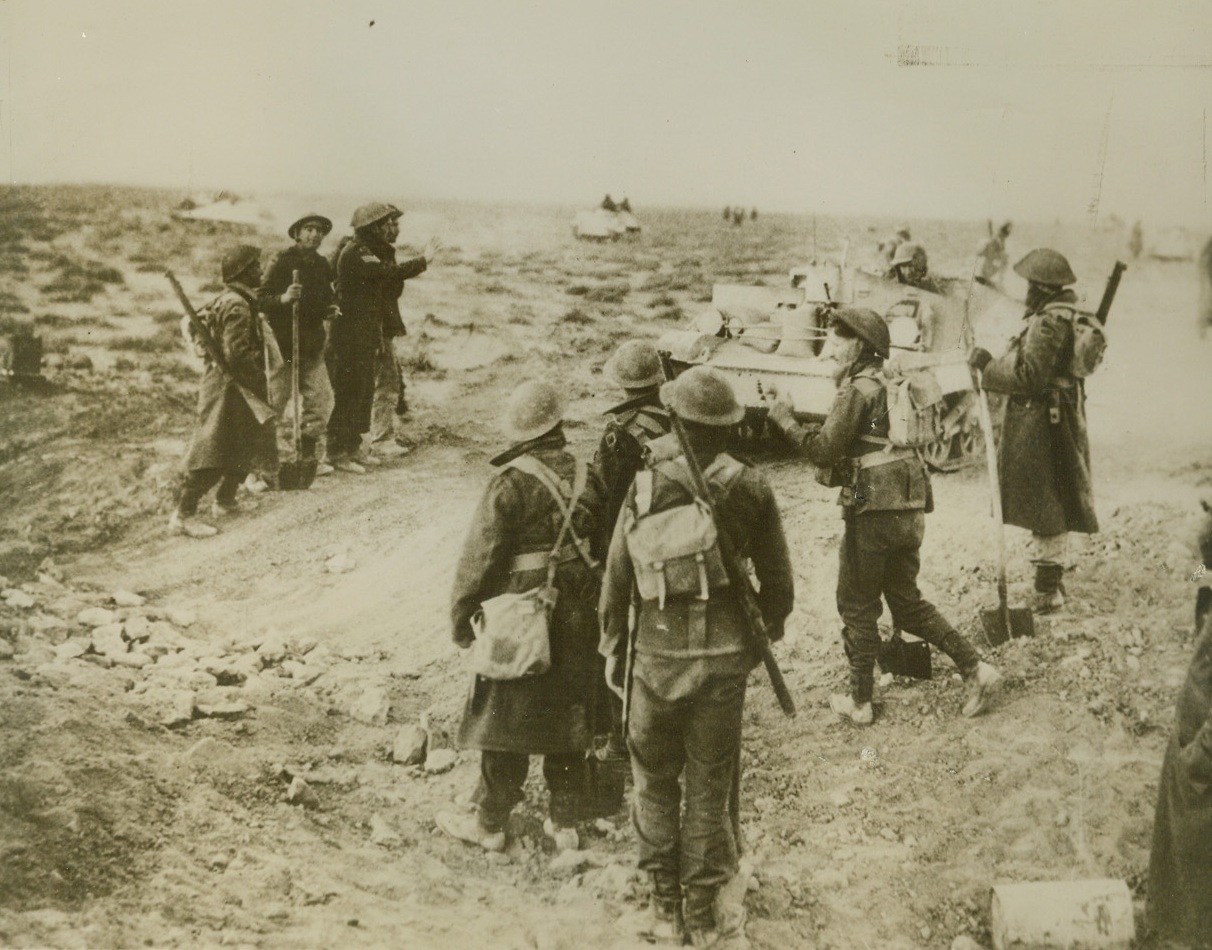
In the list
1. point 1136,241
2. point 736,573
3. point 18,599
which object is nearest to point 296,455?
point 18,599

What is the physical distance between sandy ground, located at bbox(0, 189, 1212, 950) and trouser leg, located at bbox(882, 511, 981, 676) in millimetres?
274

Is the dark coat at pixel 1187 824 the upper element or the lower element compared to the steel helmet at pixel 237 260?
lower

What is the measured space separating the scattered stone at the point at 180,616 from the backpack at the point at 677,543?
87.6 inches

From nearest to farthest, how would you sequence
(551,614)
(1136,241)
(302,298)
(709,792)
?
(709,792) → (551,614) → (1136,241) → (302,298)

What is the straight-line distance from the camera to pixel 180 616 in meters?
4.41

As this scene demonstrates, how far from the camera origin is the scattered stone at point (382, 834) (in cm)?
401

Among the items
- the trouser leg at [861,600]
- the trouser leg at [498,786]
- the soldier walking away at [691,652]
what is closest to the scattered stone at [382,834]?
the trouser leg at [498,786]

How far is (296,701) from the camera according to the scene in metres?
4.34

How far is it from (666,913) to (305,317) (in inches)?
128

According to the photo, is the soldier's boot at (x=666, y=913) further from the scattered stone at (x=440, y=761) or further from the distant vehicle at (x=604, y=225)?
the distant vehicle at (x=604, y=225)

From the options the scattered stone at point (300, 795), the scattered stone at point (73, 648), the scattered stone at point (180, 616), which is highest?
the scattered stone at point (180, 616)

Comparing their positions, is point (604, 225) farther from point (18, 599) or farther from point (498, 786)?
point (18, 599)

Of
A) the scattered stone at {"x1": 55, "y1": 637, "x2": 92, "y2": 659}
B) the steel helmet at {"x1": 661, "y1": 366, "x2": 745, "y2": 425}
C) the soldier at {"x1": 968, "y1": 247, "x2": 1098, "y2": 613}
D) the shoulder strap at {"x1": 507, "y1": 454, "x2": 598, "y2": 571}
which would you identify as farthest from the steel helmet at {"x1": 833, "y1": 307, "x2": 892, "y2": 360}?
the scattered stone at {"x1": 55, "y1": 637, "x2": 92, "y2": 659}

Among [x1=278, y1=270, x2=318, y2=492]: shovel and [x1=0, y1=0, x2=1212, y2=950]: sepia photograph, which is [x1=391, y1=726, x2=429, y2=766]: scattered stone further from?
[x1=278, y1=270, x2=318, y2=492]: shovel
